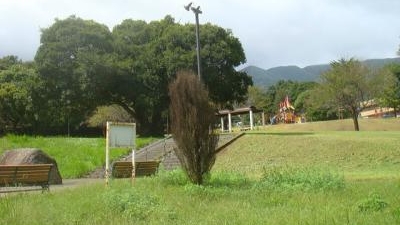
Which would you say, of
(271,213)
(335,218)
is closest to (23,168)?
(271,213)

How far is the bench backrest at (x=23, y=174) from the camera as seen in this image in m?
14.1

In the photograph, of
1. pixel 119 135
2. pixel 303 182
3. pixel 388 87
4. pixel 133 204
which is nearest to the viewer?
pixel 133 204

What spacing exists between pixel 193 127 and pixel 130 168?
5447 millimetres

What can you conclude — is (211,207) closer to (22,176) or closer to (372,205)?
(372,205)

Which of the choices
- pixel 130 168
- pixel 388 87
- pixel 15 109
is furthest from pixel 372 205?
pixel 388 87

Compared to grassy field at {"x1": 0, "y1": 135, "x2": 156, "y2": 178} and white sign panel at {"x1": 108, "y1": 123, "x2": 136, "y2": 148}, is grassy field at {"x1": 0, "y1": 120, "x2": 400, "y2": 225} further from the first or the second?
grassy field at {"x1": 0, "y1": 135, "x2": 156, "y2": 178}

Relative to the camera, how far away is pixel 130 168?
60.9 ft

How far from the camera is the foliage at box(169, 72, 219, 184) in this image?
45.0 ft

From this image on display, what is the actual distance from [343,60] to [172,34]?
66.6ft

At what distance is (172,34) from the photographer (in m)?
43.1

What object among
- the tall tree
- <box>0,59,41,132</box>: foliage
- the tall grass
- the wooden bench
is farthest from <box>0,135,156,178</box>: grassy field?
the tall tree

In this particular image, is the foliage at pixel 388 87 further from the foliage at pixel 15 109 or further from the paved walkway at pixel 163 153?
the foliage at pixel 15 109

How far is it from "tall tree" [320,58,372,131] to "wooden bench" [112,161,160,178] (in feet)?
116

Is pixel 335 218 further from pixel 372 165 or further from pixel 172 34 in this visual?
pixel 172 34
